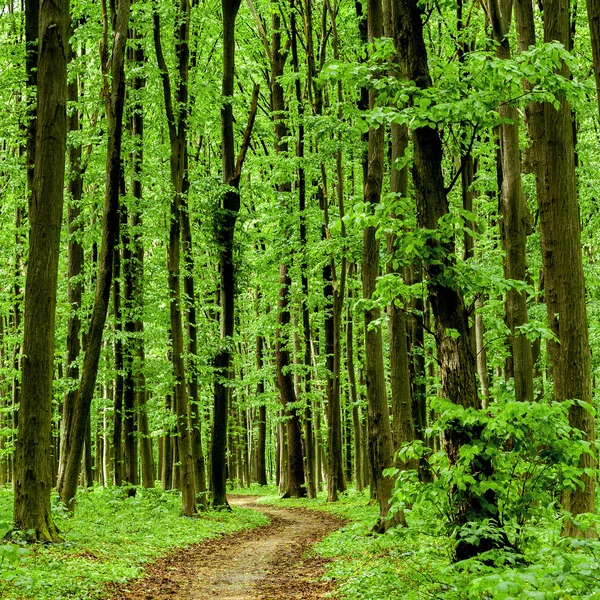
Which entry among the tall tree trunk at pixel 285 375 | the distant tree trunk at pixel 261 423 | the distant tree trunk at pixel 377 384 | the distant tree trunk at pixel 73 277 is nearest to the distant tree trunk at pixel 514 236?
the distant tree trunk at pixel 377 384

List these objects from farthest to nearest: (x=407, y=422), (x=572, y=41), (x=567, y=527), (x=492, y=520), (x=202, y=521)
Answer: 1. (x=572, y=41)
2. (x=202, y=521)
3. (x=407, y=422)
4. (x=567, y=527)
5. (x=492, y=520)

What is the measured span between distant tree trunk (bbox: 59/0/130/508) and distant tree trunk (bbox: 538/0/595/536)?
8.65m

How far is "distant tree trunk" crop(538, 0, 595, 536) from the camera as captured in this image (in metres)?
7.79

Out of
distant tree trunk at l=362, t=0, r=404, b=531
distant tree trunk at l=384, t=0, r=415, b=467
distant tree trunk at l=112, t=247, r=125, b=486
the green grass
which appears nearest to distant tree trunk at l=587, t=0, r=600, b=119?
distant tree trunk at l=384, t=0, r=415, b=467

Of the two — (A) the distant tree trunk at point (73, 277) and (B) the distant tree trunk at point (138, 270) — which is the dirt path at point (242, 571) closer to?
(B) the distant tree trunk at point (138, 270)

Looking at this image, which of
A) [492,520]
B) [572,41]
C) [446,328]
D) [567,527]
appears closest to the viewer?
[492,520]

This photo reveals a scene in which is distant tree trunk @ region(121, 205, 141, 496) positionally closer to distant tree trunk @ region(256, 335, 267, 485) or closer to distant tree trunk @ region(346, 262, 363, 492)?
distant tree trunk @ region(346, 262, 363, 492)

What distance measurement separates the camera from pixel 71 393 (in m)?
17.2

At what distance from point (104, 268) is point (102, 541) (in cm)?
533

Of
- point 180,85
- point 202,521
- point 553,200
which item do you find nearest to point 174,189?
point 180,85

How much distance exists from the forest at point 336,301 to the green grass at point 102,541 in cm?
7

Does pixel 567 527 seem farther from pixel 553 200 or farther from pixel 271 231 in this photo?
pixel 271 231

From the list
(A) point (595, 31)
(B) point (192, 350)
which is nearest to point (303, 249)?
(B) point (192, 350)

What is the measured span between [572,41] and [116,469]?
59.5 feet
